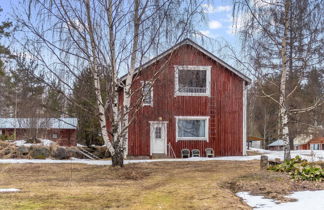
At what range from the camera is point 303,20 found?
11.7m

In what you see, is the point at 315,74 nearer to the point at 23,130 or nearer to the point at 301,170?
the point at 301,170

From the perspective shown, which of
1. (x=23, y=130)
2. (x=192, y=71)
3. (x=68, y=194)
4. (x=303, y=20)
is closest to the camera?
(x=68, y=194)

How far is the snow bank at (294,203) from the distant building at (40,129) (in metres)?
12.6

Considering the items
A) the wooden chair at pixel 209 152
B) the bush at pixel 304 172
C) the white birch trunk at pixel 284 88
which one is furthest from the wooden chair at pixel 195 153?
the bush at pixel 304 172

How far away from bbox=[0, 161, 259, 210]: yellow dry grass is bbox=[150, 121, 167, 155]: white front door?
6.38m

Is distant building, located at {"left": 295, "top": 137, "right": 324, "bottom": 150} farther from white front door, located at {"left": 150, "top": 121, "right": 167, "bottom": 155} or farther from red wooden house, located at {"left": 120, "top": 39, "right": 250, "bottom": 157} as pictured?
white front door, located at {"left": 150, "top": 121, "right": 167, "bottom": 155}

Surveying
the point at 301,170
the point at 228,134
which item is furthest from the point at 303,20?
the point at 228,134

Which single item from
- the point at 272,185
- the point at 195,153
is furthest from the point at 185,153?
the point at 272,185

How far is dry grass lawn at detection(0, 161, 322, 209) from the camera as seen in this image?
6.60 metres

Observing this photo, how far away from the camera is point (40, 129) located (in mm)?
24953

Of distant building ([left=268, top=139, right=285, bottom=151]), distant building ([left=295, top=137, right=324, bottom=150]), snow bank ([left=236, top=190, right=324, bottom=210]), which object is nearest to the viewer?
snow bank ([left=236, top=190, right=324, bottom=210])

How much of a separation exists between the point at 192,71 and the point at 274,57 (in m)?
5.50

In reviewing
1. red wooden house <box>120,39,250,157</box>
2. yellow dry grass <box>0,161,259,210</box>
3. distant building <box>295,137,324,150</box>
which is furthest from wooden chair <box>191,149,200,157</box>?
distant building <box>295,137,324,150</box>

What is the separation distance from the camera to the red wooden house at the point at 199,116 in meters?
18.6
